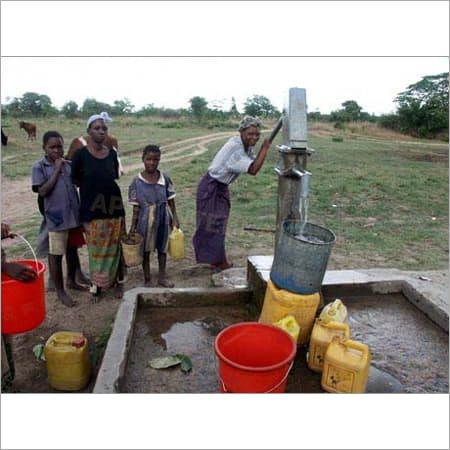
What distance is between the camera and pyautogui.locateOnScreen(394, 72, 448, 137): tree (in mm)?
20422

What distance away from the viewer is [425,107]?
68.5ft

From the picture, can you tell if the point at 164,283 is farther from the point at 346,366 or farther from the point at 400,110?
the point at 400,110

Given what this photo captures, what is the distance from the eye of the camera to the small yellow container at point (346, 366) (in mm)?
2170

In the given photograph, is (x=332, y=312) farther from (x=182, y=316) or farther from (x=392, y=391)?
(x=182, y=316)

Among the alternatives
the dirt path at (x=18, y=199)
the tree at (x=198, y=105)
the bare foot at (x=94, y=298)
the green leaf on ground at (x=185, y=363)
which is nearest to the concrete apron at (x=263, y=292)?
the green leaf on ground at (x=185, y=363)

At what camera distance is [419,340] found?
2879 millimetres

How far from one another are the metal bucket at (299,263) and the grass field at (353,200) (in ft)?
7.93

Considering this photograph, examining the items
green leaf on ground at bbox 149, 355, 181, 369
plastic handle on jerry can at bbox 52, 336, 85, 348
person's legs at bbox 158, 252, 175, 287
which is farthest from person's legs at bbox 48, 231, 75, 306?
green leaf on ground at bbox 149, 355, 181, 369

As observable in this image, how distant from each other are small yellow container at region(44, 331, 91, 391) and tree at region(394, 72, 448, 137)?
68.5 feet

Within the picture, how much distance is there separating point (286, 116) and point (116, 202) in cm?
161

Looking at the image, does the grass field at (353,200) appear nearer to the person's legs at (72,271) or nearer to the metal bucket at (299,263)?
the person's legs at (72,271)

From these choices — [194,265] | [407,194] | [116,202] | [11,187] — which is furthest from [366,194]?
[11,187]

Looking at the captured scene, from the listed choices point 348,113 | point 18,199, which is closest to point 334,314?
point 18,199

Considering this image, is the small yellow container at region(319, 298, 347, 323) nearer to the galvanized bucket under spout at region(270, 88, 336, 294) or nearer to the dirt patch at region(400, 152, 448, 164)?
the galvanized bucket under spout at region(270, 88, 336, 294)
